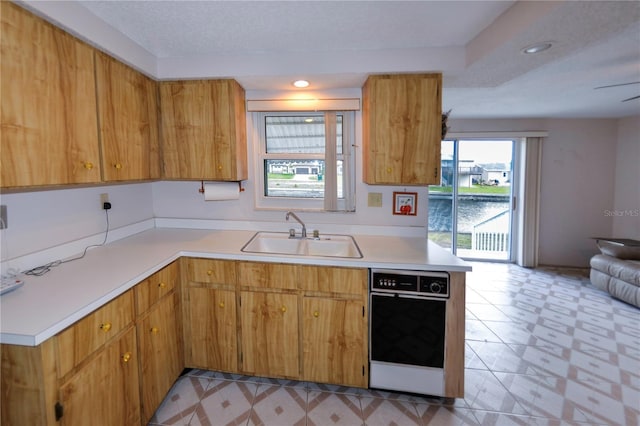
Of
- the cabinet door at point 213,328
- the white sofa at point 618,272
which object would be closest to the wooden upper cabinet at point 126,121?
the cabinet door at point 213,328

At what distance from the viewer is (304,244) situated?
8.02 feet

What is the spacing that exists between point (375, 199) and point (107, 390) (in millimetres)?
2089

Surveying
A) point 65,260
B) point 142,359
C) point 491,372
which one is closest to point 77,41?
point 65,260

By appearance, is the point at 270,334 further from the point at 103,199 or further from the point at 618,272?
the point at 618,272

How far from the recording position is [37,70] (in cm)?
137

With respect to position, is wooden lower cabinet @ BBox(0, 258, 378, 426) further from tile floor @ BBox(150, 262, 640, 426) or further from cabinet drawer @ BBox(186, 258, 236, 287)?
tile floor @ BBox(150, 262, 640, 426)

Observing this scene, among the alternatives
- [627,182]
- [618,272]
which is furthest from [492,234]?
[627,182]

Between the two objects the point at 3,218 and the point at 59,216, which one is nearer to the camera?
the point at 3,218

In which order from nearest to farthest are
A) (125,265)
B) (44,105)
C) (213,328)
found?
(44,105) < (125,265) < (213,328)

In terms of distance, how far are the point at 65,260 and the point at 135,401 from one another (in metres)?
0.95

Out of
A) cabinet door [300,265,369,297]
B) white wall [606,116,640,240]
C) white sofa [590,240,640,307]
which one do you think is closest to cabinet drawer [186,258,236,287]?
cabinet door [300,265,369,297]

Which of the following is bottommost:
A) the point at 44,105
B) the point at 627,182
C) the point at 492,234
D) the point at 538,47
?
the point at 492,234

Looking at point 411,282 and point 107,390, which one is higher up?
point 411,282

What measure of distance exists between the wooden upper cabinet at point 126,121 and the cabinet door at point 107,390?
1.01 m
